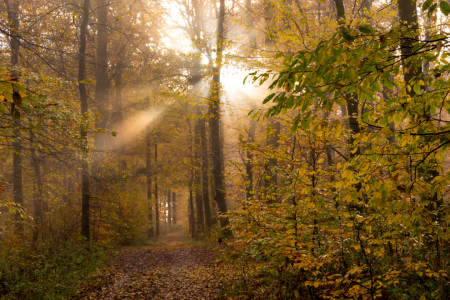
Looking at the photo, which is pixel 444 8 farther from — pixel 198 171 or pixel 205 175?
pixel 198 171

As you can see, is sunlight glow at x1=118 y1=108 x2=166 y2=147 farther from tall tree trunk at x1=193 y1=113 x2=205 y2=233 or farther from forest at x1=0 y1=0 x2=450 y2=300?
tall tree trunk at x1=193 y1=113 x2=205 y2=233

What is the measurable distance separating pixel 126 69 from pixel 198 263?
13885mm

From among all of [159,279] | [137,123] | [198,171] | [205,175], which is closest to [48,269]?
[159,279]

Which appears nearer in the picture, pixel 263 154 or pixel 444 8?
pixel 444 8

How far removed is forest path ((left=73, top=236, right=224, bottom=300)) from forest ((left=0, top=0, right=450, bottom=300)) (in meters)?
0.07

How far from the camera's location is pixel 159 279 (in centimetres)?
747

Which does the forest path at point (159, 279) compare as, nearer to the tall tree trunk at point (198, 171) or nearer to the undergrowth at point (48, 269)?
the undergrowth at point (48, 269)

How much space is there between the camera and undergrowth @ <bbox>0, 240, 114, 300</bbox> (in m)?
5.62

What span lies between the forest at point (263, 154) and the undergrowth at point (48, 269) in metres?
0.06

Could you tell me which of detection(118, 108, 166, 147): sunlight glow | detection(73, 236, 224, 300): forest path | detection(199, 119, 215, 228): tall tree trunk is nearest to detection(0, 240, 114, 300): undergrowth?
detection(73, 236, 224, 300): forest path

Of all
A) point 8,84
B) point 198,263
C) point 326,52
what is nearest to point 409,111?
point 326,52

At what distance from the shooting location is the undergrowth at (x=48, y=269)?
5.62 meters

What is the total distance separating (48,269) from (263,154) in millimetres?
6529

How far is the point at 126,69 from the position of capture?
1777cm
